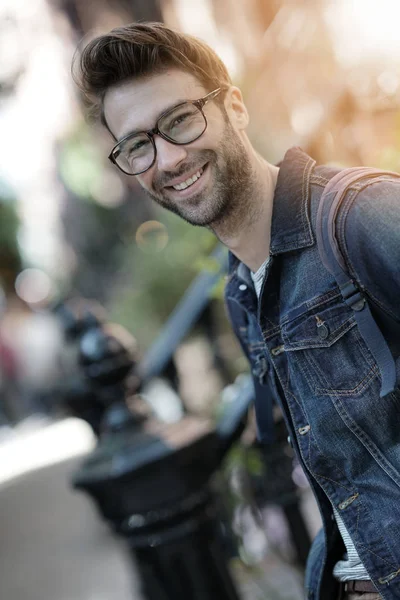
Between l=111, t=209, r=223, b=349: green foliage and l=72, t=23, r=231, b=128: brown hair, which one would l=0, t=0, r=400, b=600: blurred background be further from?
l=72, t=23, r=231, b=128: brown hair

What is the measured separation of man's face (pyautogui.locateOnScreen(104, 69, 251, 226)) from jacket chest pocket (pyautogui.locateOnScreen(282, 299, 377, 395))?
1.43 feet

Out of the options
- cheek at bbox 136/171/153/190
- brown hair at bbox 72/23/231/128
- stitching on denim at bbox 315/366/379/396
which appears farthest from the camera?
cheek at bbox 136/171/153/190

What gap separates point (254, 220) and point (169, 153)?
0.30m

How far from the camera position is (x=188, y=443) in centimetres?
280

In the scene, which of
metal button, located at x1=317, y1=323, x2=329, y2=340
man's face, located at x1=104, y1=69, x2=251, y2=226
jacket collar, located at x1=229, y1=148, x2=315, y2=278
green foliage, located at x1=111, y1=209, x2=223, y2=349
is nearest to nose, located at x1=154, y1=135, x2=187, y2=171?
man's face, located at x1=104, y1=69, x2=251, y2=226

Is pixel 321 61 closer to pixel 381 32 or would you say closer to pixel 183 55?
pixel 381 32

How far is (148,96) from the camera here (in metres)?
1.96

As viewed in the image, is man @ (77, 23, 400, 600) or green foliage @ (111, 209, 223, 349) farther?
green foliage @ (111, 209, 223, 349)

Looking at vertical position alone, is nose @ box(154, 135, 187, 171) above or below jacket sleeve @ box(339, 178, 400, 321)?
above

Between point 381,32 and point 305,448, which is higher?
point 381,32

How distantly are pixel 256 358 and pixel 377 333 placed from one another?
608mm

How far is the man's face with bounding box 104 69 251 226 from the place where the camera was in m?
1.96

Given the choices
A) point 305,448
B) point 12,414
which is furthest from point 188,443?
point 12,414

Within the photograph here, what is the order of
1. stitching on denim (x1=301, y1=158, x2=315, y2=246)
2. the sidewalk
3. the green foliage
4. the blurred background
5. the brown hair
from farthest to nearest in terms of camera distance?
the green foliage → the blurred background → the sidewalk → the brown hair → stitching on denim (x1=301, y1=158, x2=315, y2=246)
